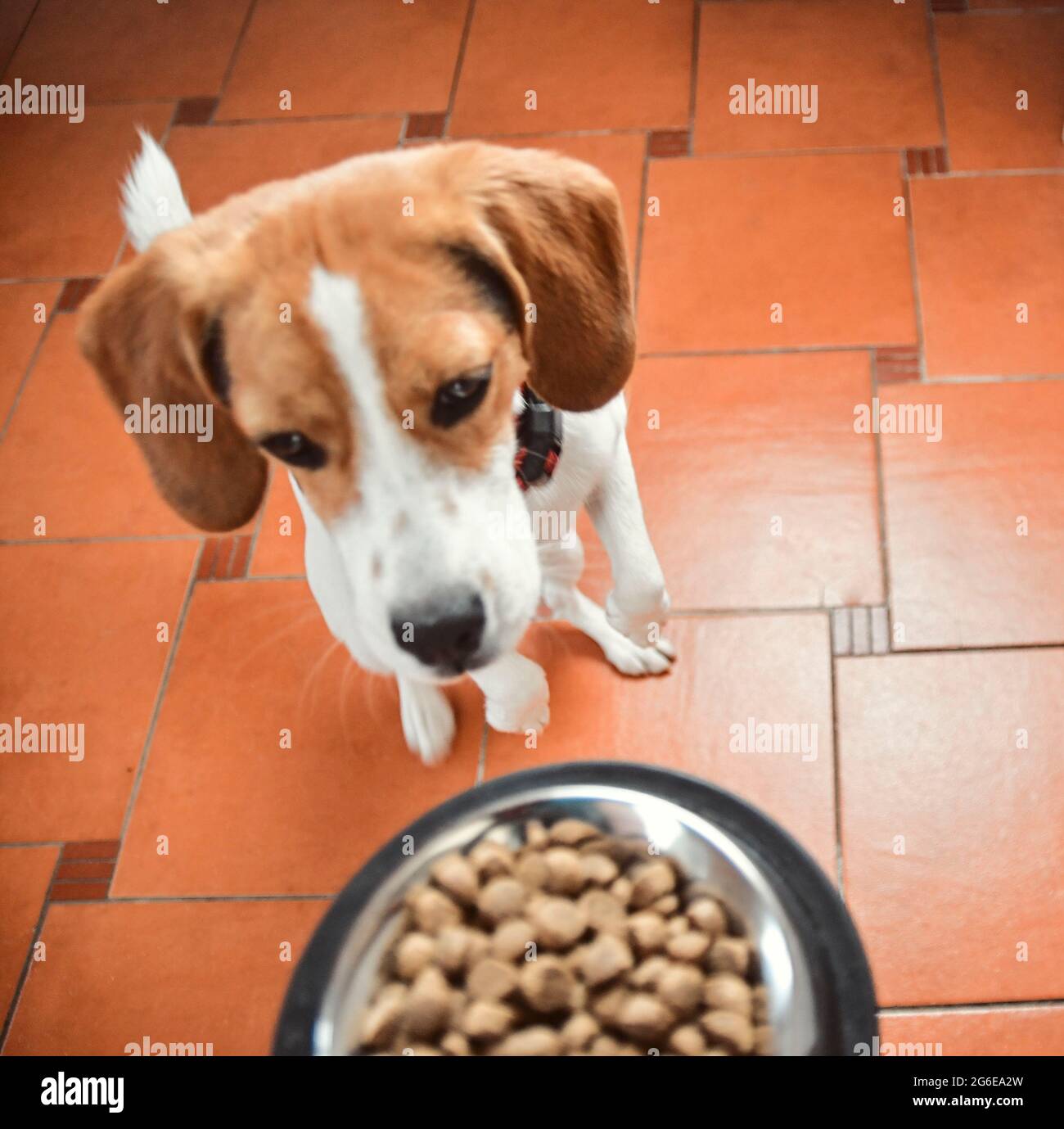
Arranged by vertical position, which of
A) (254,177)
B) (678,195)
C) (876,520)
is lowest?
(876,520)

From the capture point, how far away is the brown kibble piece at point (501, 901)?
1172 mm

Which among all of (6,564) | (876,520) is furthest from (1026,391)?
(6,564)

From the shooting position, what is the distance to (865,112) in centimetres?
266

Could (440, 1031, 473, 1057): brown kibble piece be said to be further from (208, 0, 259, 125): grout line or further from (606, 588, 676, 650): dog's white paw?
(208, 0, 259, 125): grout line

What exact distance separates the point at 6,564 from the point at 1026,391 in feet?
6.96

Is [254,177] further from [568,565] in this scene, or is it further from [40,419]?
[568,565]

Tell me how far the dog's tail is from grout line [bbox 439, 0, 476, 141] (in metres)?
1.31

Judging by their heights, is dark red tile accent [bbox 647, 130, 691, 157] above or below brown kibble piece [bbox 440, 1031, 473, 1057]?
above

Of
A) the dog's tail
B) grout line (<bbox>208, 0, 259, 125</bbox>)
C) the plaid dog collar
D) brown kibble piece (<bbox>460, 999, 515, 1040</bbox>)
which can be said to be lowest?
brown kibble piece (<bbox>460, 999, 515, 1040</bbox>)

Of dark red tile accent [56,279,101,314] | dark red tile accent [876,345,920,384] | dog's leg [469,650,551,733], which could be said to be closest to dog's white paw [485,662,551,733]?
dog's leg [469,650,551,733]

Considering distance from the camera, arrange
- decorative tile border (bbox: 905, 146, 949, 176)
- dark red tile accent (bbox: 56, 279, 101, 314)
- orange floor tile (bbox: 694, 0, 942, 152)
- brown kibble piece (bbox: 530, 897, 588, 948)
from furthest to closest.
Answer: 1. dark red tile accent (bbox: 56, 279, 101, 314)
2. orange floor tile (bbox: 694, 0, 942, 152)
3. decorative tile border (bbox: 905, 146, 949, 176)
4. brown kibble piece (bbox: 530, 897, 588, 948)

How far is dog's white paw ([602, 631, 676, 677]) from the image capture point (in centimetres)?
200
